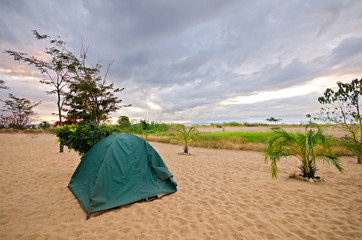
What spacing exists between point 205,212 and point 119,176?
2.24 meters

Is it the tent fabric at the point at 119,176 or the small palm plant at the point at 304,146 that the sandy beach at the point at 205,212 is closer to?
the tent fabric at the point at 119,176

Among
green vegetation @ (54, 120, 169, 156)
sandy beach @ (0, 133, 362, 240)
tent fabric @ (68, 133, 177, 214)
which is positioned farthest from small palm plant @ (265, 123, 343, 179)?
green vegetation @ (54, 120, 169, 156)

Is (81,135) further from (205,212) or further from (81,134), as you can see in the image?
(205,212)

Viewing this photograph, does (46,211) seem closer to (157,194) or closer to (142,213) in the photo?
(142,213)

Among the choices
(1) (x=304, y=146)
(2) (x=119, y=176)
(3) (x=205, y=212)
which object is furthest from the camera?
(1) (x=304, y=146)

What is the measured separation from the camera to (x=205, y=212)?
3.62 m

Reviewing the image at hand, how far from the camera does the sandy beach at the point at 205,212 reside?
9.55 ft

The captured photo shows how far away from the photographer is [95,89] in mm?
13586

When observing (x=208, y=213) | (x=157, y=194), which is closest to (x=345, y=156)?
(x=208, y=213)

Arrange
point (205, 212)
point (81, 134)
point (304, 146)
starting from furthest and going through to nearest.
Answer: point (81, 134) < point (304, 146) < point (205, 212)

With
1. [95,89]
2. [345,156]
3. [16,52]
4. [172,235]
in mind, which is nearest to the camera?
[172,235]

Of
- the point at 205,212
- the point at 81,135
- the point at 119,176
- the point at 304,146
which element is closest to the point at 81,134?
the point at 81,135

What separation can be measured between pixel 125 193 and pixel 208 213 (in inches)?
80.1

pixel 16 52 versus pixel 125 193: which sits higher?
pixel 16 52
